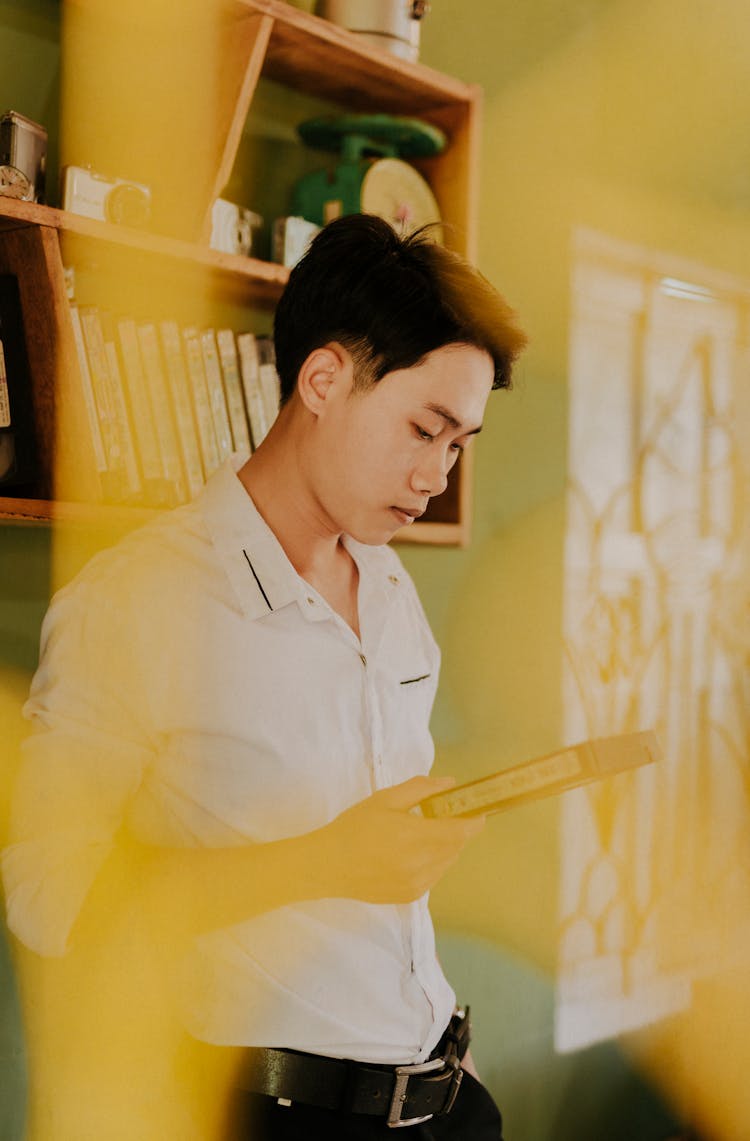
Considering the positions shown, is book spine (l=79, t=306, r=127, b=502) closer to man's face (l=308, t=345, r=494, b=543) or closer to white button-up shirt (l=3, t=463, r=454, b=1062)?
white button-up shirt (l=3, t=463, r=454, b=1062)

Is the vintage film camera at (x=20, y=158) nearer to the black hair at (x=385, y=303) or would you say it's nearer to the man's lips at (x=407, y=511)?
the black hair at (x=385, y=303)

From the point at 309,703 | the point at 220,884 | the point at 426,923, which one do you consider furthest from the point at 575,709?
the point at 220,884

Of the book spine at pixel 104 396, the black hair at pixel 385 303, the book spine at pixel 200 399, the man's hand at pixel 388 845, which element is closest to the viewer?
the man's hand at pixel 388 845

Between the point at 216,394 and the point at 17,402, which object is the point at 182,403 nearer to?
the point at 216,394

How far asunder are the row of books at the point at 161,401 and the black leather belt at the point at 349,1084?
74cm

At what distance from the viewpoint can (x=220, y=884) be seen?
1086 mm

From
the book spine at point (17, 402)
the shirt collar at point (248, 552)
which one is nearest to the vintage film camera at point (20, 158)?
the book spine at point (17, 402)

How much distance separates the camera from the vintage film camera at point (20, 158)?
1.36 meters

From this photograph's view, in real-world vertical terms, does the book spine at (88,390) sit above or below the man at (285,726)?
above

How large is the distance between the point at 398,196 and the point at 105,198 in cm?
57

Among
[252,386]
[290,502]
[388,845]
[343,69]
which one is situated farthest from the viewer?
[343,69]

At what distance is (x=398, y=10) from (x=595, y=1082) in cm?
241

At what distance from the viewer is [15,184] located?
4.46 feet

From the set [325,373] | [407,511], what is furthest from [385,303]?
[407,511]
